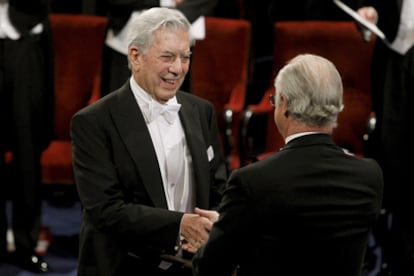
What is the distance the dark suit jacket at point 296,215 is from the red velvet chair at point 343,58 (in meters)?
2.33

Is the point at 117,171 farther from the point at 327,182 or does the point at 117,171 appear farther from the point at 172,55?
the point at 327,182

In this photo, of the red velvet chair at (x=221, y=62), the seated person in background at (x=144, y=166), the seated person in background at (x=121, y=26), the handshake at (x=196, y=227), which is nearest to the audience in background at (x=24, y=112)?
the seated person in background at (x=121, y=26)

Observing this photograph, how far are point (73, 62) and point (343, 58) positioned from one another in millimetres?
1555

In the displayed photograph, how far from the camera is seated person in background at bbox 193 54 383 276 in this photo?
1.98m

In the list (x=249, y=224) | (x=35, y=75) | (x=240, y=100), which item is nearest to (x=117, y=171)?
(x=249, y=224)

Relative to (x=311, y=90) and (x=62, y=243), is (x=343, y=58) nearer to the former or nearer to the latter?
(x=62, y=243)

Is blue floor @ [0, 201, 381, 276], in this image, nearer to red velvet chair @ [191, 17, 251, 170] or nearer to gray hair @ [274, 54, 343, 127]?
red velvet chair @ [191, 17, 251, 170]

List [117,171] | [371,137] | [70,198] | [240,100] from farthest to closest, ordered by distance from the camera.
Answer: [70,198] → [240,100] → [371,137] → [117,171]

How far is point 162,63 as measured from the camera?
2.62 meters

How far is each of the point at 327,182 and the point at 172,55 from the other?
2.72ft

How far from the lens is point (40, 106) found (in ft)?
13.8

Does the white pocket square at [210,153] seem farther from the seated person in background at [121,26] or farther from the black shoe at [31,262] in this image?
the black shoe at [31,262]

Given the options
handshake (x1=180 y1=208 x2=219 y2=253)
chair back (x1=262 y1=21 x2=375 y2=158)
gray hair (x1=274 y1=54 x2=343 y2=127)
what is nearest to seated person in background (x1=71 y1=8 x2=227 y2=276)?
handshake (x1=180 y1=208 x2=219 y2=253)

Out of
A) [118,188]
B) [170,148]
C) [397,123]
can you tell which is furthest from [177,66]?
[397,123]
